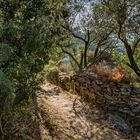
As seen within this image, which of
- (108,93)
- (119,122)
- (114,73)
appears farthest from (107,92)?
(119,122)

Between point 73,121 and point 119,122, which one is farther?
point 119,122

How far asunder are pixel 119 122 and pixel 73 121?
65.3 inches

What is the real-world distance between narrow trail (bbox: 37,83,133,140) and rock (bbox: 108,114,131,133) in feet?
0.76

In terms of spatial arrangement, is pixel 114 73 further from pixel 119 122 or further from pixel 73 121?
pixel 73 121

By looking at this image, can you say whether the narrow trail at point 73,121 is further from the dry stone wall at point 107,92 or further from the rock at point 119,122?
the dry stone wall at point 107,92

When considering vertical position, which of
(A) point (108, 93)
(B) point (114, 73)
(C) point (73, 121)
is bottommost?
(C) point (73, 121)

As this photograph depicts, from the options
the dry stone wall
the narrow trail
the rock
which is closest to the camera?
the narrow trail

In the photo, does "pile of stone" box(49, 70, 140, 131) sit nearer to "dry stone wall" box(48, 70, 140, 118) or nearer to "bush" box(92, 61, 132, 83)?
"dry stone wall" box(48, 70, 140, 118)

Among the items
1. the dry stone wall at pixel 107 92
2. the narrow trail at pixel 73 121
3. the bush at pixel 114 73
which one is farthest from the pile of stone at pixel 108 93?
the narrow trail at pixel 73 121

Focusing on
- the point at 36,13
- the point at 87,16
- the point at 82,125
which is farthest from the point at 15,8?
the point at 87,16

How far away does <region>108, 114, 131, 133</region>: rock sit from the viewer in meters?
12.9

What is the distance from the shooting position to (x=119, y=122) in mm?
13258

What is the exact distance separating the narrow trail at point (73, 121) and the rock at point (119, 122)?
23 cm

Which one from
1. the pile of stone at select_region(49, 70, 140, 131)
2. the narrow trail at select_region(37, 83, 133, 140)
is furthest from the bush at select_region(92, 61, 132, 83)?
the narrow trail at select_region(37, 83, 133, 140)
